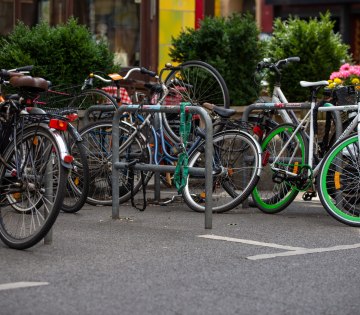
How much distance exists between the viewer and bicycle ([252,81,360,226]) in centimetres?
842

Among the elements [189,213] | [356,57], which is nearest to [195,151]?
[189,213]

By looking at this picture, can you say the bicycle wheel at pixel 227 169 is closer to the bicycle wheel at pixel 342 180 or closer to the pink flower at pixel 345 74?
the bicycle wheel at pixel 342 180

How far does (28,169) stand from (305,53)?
6692 mm

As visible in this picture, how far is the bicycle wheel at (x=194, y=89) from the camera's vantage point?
9867mm

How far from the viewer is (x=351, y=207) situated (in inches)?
336

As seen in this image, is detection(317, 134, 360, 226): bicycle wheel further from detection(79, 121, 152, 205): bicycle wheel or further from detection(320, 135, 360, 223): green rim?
detection(79, 121, 152, 205): bicycle wheel

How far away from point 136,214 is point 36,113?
2.24 m

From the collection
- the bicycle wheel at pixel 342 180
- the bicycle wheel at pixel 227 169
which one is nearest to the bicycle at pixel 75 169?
the bicycle wheel at pixel 227 169

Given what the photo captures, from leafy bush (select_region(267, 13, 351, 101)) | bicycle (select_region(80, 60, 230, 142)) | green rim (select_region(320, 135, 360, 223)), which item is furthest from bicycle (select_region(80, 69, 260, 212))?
leafy bush (select_region(267, 13, 351, 101))

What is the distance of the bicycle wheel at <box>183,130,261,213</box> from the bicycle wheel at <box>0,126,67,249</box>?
88.1 inches

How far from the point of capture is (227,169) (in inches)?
359

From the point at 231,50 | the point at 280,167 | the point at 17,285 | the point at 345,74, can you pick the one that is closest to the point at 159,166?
the point at 280,167

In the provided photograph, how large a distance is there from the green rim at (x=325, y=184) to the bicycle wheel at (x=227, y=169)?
0.74 m

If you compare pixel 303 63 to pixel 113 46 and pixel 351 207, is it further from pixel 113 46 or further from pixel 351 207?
pixel 351 207
